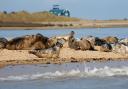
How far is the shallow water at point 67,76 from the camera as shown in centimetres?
1642

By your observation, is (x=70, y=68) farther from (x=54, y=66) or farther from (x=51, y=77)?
(x=51, y=77)

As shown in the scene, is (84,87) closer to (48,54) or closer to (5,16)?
(48,54)

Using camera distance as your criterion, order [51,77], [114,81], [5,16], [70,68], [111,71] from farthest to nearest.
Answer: [5,16]
[70,68]
[111,71]
[51,77]
[114,81]

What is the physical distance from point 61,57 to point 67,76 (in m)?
6.53

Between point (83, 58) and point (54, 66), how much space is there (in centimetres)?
305

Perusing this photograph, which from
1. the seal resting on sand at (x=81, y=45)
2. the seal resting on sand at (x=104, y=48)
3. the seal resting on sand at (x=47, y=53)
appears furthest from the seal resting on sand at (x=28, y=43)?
the seal resting on sand at (x=104, y=48)

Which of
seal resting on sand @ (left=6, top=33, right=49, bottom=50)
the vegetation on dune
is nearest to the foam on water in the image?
seal resting on sand @ (left=6, top=33, right=49, bottom=50)

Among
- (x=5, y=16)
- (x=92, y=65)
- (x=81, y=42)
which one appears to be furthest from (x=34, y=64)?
(x=5, y=16)

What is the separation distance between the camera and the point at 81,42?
1121 inches

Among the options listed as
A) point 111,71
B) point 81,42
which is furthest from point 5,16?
point 111,71

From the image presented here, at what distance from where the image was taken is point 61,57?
82.7ft

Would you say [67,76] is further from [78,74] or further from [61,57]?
[61,57]

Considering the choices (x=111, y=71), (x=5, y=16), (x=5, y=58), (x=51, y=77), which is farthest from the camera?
(x=5, y=16)

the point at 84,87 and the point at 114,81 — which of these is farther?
the point at 114,81
